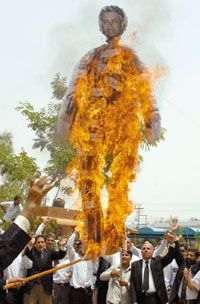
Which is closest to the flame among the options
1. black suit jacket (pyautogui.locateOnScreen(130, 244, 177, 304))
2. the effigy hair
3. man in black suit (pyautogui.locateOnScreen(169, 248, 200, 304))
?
the effigy hair

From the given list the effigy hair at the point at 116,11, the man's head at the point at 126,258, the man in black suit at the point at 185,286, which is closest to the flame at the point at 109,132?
the effigy hair at the point at 116,11

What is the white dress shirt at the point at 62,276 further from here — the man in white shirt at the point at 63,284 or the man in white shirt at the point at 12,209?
the man in white shirt at the point at 12,209

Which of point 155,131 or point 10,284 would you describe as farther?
point 155,131

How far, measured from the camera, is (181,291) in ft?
38.4

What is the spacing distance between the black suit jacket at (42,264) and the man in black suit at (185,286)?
236cm

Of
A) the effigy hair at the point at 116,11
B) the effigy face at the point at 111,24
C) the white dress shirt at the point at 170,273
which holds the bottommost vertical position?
the white dress shirt at the point at 170,273

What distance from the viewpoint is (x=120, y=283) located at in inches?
401

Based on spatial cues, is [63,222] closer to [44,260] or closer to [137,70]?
[44,260]

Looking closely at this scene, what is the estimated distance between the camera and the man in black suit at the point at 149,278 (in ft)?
32.4

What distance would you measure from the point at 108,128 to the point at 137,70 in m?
1.01

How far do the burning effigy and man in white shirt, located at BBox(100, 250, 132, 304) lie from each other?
6.11 ft

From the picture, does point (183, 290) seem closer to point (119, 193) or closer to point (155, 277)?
point (155, 277)

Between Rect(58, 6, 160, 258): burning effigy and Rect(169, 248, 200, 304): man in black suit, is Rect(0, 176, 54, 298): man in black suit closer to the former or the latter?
Rect(58, 6, 160, 258): burning effigy

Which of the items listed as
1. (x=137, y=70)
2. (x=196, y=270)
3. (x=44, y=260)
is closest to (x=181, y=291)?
(x=196, y=270)
